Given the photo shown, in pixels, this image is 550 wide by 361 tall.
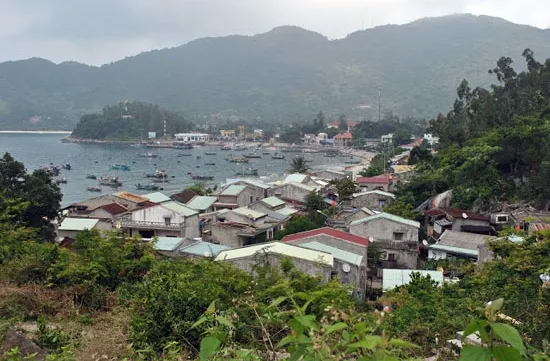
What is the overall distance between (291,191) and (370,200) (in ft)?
16.3

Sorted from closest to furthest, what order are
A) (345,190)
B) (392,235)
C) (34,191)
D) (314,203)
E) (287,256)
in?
(287,256)
(34,191)
(392,235)
(314,203)
(345,190)

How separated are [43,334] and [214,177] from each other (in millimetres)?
44895

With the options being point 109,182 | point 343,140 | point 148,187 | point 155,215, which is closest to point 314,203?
point 155,215

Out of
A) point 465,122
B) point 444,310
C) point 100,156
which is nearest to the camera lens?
point 444,310

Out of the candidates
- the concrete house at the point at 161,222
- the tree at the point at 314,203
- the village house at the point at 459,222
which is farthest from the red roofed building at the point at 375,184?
the concrete house at the point at 161,222

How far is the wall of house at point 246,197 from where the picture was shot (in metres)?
25.7

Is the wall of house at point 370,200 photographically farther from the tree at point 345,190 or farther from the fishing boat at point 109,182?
the fishing boat at point 109,182

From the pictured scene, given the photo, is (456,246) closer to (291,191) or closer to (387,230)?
(387,230)

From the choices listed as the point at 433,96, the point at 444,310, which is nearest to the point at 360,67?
the point at 433,96

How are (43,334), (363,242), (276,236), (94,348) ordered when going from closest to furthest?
(94,348) → (43,334) → (363,242) → (276,236)

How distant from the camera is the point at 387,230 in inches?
628

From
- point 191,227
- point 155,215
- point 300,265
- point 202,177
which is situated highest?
point 300,265

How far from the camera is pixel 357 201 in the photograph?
24891 mm

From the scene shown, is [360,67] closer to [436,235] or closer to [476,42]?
[476,42]
